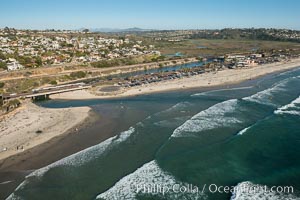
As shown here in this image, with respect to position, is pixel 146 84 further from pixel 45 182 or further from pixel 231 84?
pixel 45 182

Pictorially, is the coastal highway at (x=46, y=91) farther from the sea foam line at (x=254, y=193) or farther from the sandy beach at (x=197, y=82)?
the sea foam line at (x=254, y=193)

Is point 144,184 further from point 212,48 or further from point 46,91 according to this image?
point 212,48

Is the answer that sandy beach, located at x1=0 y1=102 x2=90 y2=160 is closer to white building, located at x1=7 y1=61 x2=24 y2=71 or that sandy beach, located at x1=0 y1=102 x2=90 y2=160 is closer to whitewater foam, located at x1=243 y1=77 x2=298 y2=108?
whitewater foam, located at x1=243 y1=77 x2=298 y2=108

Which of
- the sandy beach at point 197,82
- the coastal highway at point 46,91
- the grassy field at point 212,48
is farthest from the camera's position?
the grassy field at point 212,48

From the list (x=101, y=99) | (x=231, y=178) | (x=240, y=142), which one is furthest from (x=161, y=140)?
(x=101, y=99)

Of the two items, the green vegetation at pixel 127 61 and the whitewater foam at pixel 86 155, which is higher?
the green vegetation at pixel 127 61

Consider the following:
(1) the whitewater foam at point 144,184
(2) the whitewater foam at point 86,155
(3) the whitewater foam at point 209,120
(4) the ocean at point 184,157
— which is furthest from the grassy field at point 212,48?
(1) the whitewater foam at point 144,184
